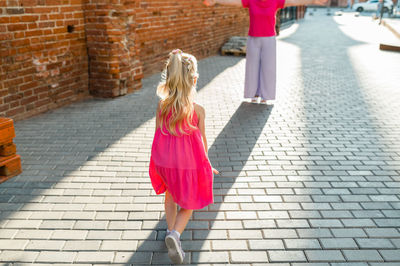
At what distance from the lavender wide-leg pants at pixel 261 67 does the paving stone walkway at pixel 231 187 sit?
1.00 feet

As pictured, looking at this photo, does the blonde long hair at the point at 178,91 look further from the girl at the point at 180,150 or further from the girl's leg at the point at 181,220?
the girl's leg at the point at 181,220

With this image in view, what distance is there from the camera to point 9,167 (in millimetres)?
3977

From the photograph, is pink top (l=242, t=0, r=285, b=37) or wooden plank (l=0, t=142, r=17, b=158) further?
pink top (l=242, t=0, r=285, b=37)

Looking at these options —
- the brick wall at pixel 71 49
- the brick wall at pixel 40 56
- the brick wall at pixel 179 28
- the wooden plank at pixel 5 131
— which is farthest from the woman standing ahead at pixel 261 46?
the wooden plank at pixel 5 131

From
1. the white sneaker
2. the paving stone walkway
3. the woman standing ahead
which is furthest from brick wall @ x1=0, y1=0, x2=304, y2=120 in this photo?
the white sneaker

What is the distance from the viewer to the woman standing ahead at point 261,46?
6215mm

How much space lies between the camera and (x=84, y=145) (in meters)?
4.91

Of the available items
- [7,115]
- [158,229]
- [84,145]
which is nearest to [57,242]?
[158,229]

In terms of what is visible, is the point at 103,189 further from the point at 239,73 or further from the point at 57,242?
the point at 239,73

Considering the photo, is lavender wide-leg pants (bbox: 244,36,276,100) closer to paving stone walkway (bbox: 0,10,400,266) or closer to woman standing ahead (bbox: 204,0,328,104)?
woman standing ahead (bbox: 204,0,328,104)

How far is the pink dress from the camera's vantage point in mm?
2801

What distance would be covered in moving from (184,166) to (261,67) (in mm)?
4332

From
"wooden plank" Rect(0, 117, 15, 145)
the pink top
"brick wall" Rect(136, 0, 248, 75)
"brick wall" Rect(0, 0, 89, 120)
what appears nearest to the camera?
"wooden plank" Rect(0, 117, 15, 145)

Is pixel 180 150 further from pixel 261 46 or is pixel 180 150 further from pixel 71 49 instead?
pixel 71 49
